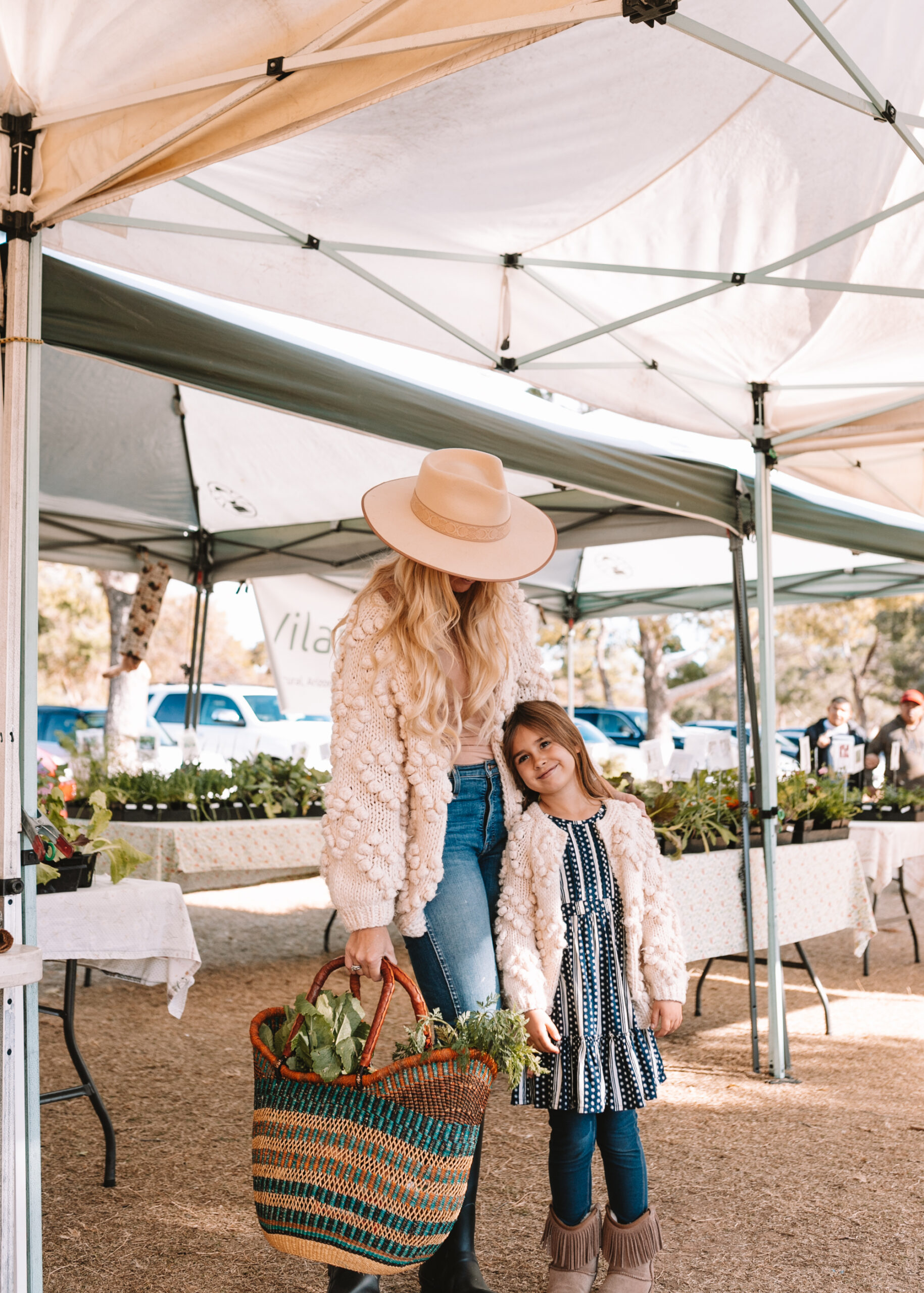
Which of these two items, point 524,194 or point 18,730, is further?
point 524,194

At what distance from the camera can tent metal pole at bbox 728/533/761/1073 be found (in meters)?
4.34

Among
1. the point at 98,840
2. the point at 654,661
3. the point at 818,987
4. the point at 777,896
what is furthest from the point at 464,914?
the point at 654,661

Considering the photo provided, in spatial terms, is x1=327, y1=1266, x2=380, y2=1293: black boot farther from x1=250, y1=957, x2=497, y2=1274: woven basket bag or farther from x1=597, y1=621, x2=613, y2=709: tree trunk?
x1=597, y1=621, x2=613, y2=709: tree trunk

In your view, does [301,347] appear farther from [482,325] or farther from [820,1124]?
[820,1124]

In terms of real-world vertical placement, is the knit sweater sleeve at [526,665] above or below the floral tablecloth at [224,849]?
above

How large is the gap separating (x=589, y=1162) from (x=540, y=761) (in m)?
0.86

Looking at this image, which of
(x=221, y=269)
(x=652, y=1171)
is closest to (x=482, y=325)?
(x=221, y=269)

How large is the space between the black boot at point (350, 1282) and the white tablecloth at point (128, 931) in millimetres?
1197

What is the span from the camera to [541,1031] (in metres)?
2.21

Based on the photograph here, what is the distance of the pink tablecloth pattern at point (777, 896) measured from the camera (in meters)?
4.16

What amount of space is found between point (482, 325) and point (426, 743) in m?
2.28

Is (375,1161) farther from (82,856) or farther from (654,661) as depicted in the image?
(654,661)

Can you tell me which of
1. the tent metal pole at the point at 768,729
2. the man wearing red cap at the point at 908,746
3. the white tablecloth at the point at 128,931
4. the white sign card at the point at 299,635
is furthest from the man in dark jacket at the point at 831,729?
the white tablecloth at the point at 128,931

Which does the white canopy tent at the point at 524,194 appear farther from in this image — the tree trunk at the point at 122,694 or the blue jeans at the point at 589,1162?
the tree trunk at the point at 122,694
